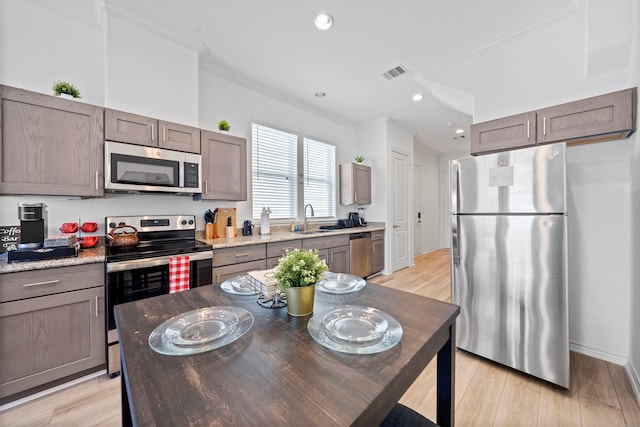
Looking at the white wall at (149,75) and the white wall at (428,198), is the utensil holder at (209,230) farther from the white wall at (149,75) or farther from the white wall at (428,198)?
the white wall at (428,198)

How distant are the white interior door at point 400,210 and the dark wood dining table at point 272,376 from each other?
3.84 meters

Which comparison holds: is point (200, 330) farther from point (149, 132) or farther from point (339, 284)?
point (149, 132)

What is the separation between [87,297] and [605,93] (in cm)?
414

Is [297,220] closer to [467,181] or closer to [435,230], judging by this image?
[467,181]

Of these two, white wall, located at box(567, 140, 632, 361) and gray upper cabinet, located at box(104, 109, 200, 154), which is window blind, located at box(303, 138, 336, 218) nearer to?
gray upper cabinet, located at box(104, 109, 200, 154)

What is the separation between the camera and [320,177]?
165 inches

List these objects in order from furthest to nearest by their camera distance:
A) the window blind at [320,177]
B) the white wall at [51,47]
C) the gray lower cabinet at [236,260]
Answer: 1. the window blind at [320,177]
2. the gray lower cabinet at [236,260]
3. the white wall at [51,47]

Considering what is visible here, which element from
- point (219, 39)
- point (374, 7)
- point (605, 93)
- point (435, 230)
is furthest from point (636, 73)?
point (435, 230)

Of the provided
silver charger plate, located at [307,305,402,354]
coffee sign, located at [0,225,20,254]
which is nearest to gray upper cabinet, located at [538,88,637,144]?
silver charger plate, located at [307,305,402,354]

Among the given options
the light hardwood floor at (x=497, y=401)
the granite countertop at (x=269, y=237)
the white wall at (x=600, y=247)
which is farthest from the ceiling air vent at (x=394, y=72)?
the light hardwood floor at (x=497, y=401)

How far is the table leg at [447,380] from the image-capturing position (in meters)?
1.02

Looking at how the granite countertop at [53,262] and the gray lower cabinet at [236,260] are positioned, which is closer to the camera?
the granite countertop at [53,262]

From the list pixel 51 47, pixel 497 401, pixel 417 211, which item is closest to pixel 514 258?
pixel 497 401

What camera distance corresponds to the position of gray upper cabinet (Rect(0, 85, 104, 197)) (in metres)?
1.63
